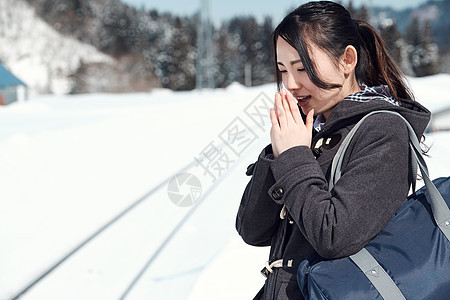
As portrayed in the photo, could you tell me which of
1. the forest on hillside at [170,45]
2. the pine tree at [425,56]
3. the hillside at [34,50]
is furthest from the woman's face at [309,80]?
the pine tree at [425,56]

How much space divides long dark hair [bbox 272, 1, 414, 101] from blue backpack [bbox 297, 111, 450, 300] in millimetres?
261

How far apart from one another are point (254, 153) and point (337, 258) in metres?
5.71

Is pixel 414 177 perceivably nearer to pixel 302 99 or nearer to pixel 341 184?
pixel 341 184

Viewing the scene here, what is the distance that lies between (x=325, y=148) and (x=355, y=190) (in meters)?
0.21

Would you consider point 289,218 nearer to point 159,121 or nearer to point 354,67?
point 354,67

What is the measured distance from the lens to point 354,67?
1.46 meters

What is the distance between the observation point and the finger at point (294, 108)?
135 centimetres

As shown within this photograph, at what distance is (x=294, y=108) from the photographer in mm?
1355

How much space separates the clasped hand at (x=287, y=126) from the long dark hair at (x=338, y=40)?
0.33ft

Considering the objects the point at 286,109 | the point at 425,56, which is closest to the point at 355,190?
the point at 286,109

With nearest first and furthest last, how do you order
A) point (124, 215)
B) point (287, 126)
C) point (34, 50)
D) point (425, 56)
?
point (287, 126), point (124, 215), point (425, 56), point (34, 50)

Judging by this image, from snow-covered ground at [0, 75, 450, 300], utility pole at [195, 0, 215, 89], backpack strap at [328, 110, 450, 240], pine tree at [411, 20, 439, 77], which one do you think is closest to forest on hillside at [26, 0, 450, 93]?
pine tree at [411, 20, 439, 77]

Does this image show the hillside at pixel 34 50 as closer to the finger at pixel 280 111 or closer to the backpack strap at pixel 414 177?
the finger at pixel 280 111

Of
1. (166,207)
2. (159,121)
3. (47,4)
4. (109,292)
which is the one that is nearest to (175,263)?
(109,292)
